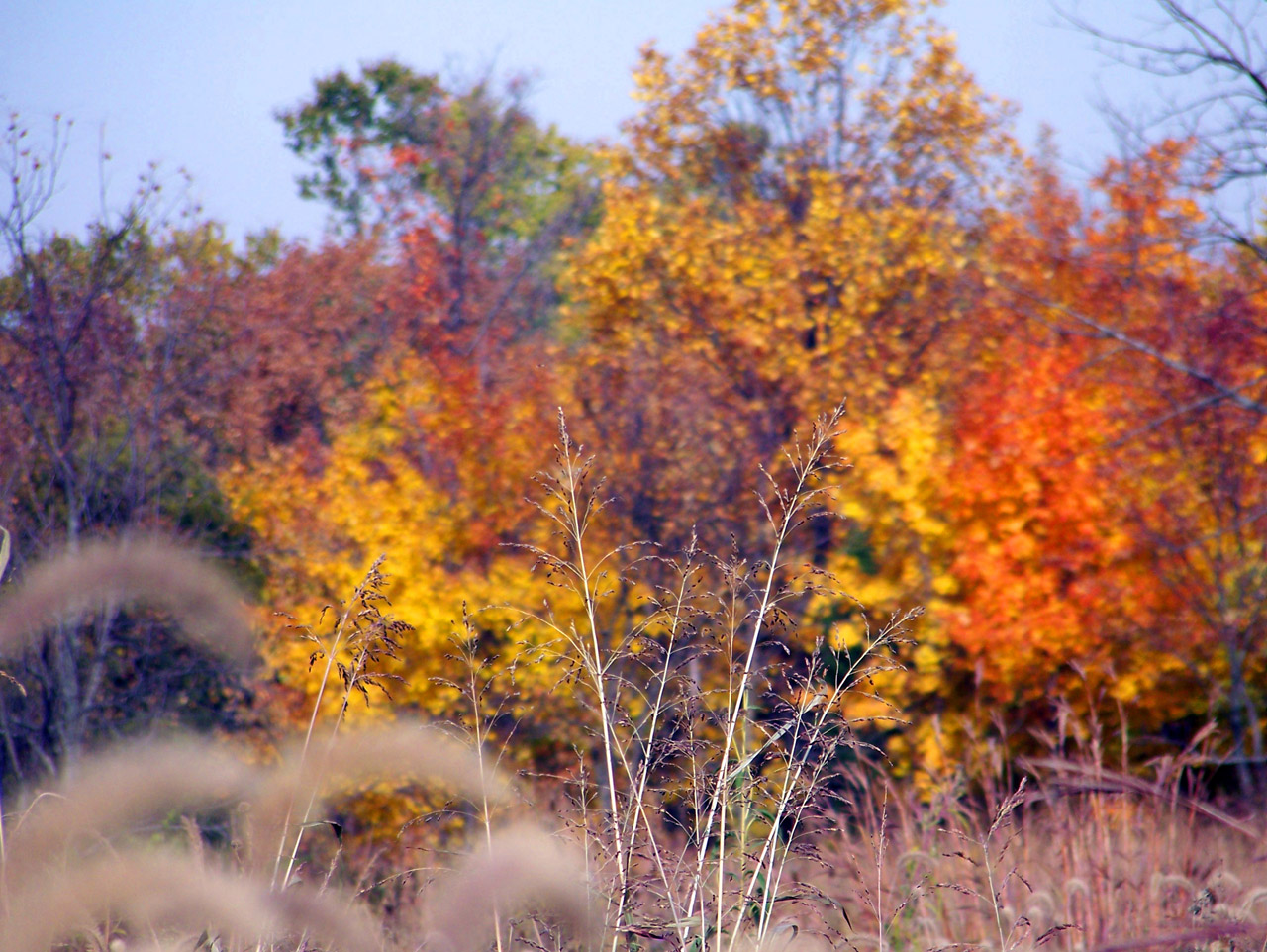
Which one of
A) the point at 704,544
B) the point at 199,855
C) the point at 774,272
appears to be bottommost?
the point at 199,855

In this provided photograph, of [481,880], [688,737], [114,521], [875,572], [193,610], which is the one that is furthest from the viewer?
[875,572]

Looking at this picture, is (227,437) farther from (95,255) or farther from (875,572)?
(875,572)

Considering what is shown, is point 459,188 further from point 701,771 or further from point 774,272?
point 701,771

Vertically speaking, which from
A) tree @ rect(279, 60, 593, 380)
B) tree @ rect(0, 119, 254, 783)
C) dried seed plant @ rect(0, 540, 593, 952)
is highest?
tree @ rect(279, 60, 593, 380)

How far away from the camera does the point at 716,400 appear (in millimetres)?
11242

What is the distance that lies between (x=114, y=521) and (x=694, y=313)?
6.39 m

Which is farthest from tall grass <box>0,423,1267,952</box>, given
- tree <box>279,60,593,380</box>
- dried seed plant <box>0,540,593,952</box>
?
tree <box>279,60,593,380</box>

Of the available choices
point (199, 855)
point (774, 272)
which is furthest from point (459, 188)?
point (199, 855)

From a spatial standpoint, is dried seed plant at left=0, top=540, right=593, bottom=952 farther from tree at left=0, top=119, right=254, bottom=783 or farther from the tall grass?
tree at left=0, top=119, right=254, bottom=783

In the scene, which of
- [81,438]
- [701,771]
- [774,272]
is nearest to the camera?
[701,771]

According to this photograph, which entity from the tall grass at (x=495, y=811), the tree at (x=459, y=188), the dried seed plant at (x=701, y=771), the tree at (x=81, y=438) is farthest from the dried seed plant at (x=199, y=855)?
the tree at (x=459, y=188)

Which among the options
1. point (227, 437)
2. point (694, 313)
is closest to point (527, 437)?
point (694, 313)

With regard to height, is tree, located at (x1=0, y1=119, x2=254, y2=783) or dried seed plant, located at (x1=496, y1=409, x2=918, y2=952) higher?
tree, located at (x1=0, y1=119, x2=254, y2=783)

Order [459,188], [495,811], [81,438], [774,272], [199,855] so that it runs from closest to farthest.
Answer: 1. [495,811]
2. [199,855]
3. [81,438]
4. [774,272]
5. [459,188]
